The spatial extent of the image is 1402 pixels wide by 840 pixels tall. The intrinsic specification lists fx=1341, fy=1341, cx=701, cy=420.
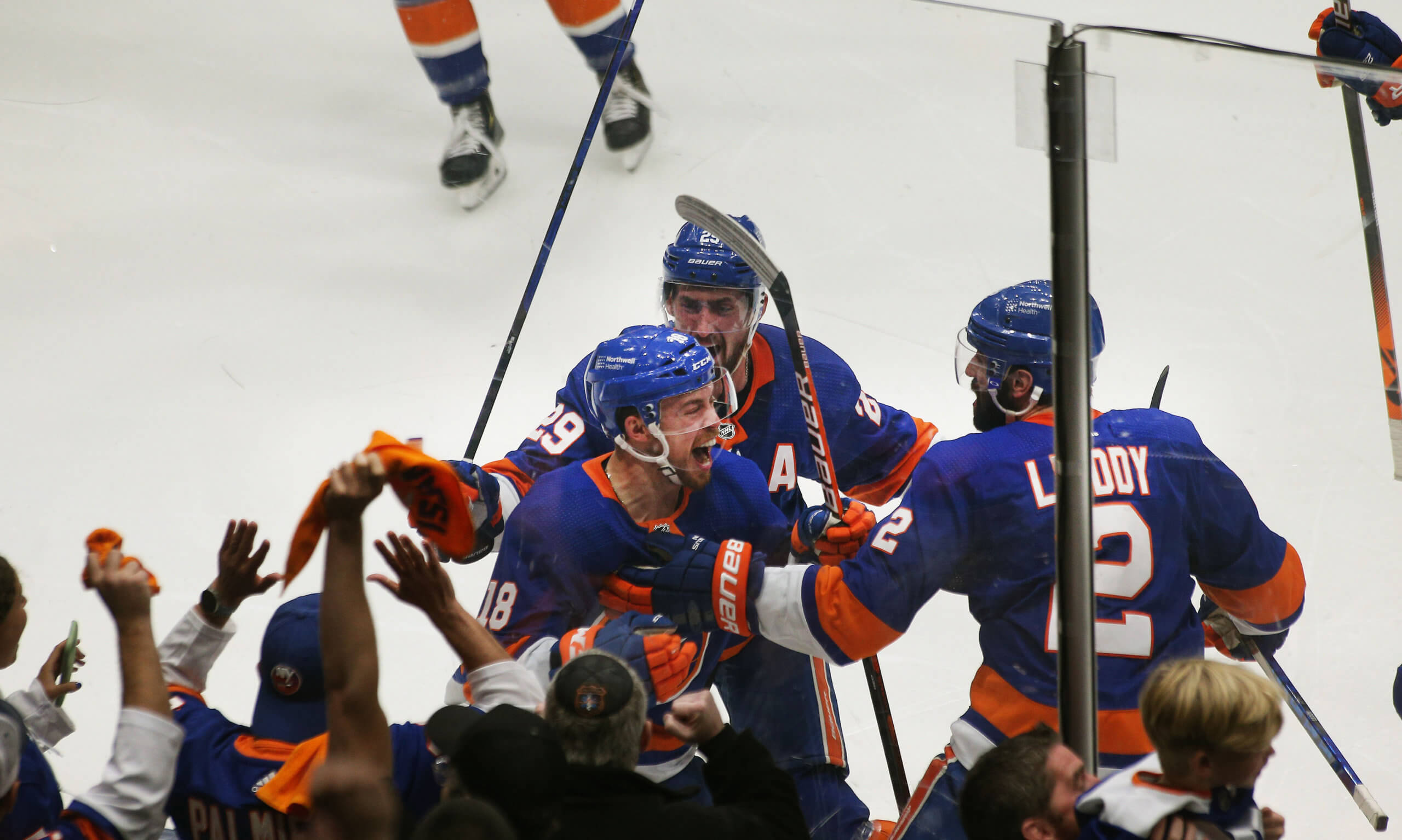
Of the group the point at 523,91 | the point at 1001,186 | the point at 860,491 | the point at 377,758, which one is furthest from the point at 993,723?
the point at 523,91

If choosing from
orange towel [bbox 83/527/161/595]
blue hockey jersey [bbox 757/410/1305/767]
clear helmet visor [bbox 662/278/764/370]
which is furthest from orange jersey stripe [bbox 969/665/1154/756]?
orange towel [bbox 83/527/161/595]

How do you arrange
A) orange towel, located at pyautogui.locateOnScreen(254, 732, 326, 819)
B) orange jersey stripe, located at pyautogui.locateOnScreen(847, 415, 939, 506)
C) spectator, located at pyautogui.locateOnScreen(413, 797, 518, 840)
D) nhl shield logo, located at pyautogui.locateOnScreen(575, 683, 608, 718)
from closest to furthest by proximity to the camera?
spectator, located at pyautogui.locateOnScreen(413, 797, 518, 840) < nhl shield logo, located at pyautogui.locateOnScreen(575, 683, 608, 718) < orange towel, located at pyautogui.locateOnScreen(254, 732, 326, 819) < orange jersey stripe, located at pyautogui.locateOnScreen(847, 415, 939, 506)

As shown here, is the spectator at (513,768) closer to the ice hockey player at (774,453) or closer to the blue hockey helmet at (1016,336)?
the ice hockey player at (774,453)

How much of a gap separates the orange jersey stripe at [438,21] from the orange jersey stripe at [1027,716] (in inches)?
62.0

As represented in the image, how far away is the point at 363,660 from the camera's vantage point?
146 cm

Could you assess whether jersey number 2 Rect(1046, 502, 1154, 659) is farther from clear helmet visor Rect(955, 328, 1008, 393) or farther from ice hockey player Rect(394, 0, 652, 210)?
ice hockey player Rect(394, 0, 652, 210)

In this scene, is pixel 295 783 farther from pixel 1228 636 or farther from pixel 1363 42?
pixel 1363 42

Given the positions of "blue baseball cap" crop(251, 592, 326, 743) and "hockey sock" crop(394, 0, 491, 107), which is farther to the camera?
"hockey sock" crop(394, 0, 491, 107)

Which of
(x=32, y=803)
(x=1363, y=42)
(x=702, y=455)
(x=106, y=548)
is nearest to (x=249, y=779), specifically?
(x=32, y=803)

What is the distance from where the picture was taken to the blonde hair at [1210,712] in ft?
4.57

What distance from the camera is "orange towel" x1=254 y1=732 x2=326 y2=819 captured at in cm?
162

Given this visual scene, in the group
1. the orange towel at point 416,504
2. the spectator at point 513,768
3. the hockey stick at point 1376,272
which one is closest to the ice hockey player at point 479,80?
the orange towel at point 416,504

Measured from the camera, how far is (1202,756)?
4.65 feet

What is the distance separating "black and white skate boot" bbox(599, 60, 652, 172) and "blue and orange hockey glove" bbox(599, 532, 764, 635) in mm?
786
